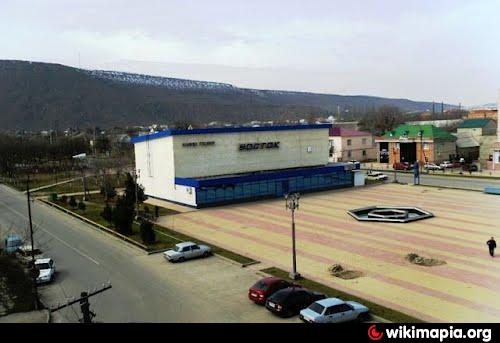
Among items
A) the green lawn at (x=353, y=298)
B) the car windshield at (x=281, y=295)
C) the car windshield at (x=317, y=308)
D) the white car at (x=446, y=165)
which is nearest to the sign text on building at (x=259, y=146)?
the green lawn at (x=353, y=298)

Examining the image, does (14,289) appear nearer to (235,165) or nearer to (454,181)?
(235,165)

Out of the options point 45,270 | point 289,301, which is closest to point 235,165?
point 45,270

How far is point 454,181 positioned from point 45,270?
44.7 m

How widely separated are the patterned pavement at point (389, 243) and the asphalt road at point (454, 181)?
4297mm

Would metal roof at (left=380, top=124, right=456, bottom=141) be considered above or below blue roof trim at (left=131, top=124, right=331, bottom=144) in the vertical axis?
below

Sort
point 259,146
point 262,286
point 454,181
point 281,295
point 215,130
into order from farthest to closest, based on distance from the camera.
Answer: point 454,181, point 259,146, point 215,130, point 262,286, point 281,295

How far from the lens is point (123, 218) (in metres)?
31.2

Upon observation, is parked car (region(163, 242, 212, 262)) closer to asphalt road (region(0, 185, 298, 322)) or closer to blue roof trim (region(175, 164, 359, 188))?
asphalt road (region(0, 185, 298, 322))

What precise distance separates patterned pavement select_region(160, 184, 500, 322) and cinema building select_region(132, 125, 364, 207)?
2.52 metres

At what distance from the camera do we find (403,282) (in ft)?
67.6

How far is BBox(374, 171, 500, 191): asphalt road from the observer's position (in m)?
49.7

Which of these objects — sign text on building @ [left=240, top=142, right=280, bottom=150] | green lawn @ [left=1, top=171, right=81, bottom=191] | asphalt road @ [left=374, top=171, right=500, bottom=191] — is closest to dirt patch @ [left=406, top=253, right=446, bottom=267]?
sign text on building @ [left=240, top=142, right=280, bottom=150]

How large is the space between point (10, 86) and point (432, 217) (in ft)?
617
